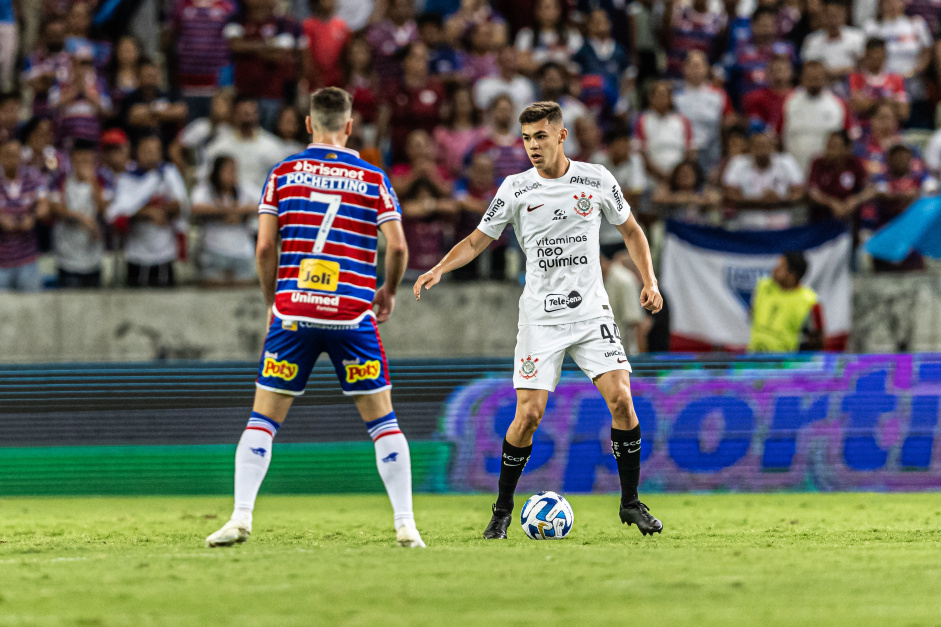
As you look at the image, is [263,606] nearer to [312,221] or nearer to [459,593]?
[459,593]

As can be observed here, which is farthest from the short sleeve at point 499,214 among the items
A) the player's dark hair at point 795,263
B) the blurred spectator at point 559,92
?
the blurred spectator at point 559,92

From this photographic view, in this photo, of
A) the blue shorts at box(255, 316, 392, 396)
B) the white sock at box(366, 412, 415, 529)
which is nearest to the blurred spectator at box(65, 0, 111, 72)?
the blue shorts at box(255, 316, 392, 396)

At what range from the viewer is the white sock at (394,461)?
636 cm

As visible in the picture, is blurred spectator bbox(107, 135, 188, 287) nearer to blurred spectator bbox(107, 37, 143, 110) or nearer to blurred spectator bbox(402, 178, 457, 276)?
blurred spectator bbox(107, 37, 143, 110)

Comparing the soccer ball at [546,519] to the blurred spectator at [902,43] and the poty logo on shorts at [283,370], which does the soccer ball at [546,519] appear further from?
the blurred spectator at [902,43]

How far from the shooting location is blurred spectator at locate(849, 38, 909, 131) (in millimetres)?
Answer: 14875

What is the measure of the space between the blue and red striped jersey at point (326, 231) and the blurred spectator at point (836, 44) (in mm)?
10543

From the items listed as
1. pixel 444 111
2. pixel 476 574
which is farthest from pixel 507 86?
pixel 476 574

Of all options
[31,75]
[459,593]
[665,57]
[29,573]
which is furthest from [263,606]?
[665,57]

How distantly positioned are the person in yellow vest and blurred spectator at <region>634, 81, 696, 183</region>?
2625 mm

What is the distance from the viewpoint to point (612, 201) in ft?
23.9

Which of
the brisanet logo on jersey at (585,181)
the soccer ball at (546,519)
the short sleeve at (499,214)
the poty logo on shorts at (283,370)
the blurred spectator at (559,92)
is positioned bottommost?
the soccer ball at (546,519)

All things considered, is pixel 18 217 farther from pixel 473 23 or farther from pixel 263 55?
pixel 473 23

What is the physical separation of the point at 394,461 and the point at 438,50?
9473 mm
